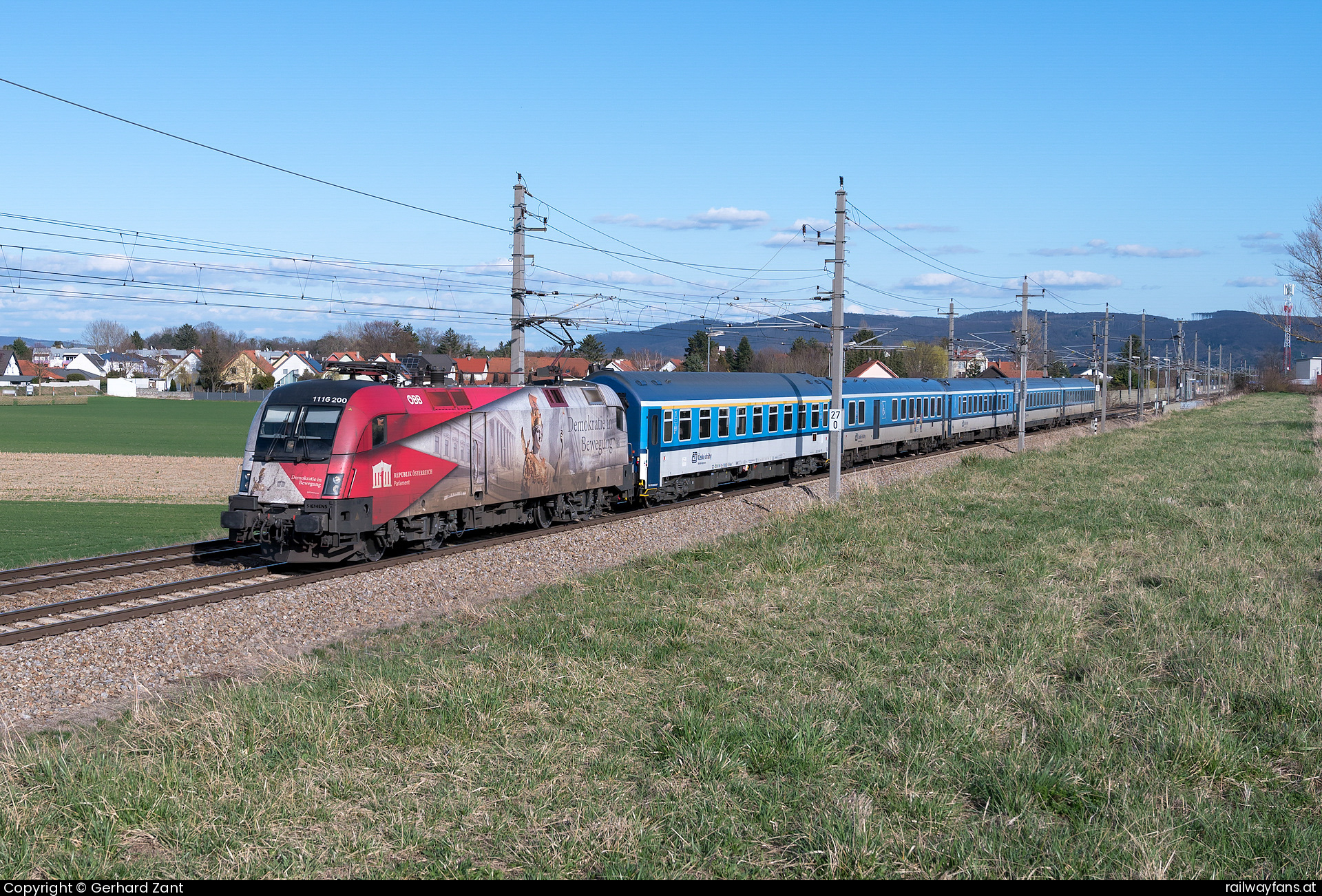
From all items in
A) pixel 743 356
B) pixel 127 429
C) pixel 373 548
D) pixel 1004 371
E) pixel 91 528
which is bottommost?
pixel 91 528

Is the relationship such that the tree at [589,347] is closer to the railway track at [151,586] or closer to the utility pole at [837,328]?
the utility pole at [837,328]

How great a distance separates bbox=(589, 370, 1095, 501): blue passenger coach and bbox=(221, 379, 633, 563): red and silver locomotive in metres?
4.45

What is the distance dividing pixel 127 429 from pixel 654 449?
2223 inches

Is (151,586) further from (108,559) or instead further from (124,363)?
(124,363)

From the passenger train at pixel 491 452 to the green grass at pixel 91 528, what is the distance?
5.17m

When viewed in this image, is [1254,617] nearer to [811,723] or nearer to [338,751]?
[811,723]

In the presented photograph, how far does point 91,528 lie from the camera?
A: 951 inches

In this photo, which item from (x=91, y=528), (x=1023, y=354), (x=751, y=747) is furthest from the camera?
(x=1023, y=354)

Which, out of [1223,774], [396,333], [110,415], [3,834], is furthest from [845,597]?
[396,333]

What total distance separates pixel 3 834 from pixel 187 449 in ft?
167

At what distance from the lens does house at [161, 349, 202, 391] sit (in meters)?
139

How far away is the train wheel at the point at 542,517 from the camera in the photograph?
22188 mm

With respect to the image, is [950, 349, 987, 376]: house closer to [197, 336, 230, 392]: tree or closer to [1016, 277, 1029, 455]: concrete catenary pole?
[1016, 277, 1029, 455]: concrete catenary pole

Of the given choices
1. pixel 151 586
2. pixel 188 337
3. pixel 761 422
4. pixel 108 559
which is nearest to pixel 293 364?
pixel 188 337
